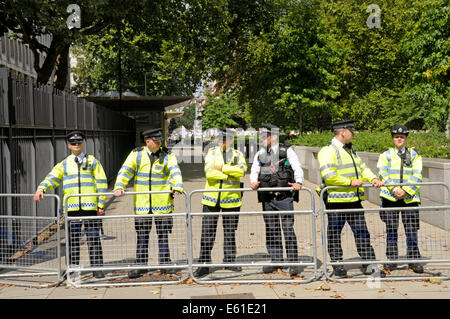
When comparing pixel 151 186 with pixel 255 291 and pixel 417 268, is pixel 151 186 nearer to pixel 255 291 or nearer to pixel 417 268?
pixel 255 291

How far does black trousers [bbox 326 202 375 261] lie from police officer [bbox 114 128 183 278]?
187 cm

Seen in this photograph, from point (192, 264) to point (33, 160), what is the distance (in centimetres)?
407

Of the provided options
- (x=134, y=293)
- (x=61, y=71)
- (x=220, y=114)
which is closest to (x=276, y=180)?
(x=134, y=293)

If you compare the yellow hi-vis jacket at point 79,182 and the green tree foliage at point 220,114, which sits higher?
the green tree foliage at point 220,114

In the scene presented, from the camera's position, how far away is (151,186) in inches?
258

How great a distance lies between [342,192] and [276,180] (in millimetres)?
828

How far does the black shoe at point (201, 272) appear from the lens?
6.52 m

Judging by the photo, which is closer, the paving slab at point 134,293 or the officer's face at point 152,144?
the paving slab at point 134,293

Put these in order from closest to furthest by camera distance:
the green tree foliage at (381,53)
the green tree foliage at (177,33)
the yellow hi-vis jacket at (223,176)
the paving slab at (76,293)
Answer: the paving slab at (76,293) < the yellow hi-vis jacket at (223,176) < the green tree foliage at (177,33) < the green tree foliage at (381,53)

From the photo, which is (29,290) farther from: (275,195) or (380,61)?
(380,61)

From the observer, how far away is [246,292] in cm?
579

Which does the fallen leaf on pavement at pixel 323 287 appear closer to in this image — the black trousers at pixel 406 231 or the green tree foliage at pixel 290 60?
the black trousers at pixel 406 231

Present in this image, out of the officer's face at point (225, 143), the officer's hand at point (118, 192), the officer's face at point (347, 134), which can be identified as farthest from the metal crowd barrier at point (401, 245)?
the officer's hand at point (118, 192)

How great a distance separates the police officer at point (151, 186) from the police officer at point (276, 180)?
1052mm
